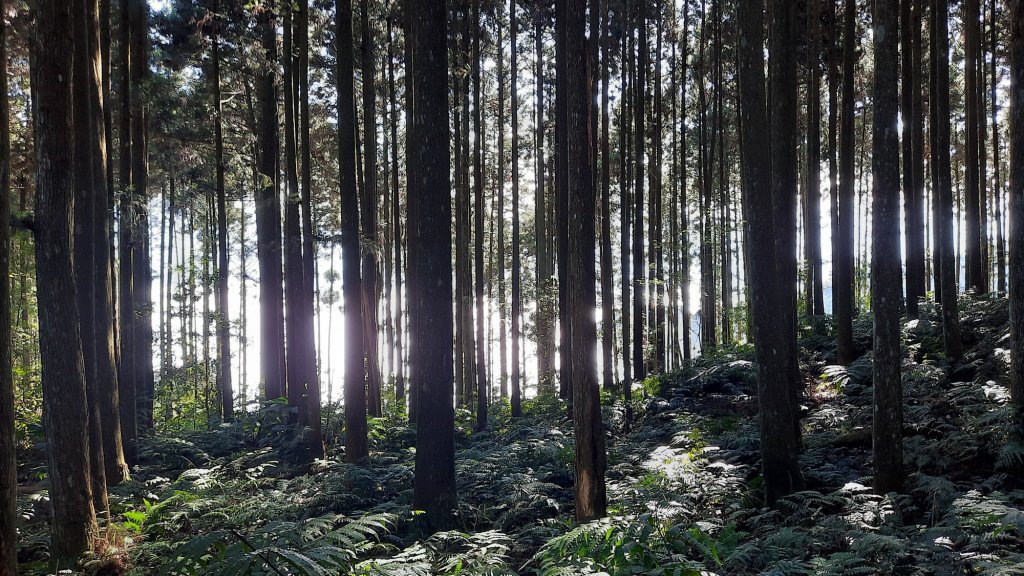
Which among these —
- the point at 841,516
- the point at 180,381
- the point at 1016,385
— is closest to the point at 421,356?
the point at 841,516

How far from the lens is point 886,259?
612 centimetres

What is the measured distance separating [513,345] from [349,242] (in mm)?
6660

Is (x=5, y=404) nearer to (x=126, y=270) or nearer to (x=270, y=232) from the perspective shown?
(x=126, y=270)

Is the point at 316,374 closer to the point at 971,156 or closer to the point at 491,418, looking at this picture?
the point at 491,418

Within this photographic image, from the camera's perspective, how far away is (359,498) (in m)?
8.70

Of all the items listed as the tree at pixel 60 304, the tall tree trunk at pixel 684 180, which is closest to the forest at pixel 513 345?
the tree at pixel 60 304

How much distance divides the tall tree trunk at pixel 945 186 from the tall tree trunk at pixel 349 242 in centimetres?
1052

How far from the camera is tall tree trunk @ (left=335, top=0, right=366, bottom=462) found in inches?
433

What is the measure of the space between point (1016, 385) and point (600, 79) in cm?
1144

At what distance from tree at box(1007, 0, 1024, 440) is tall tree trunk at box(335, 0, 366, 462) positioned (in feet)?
31.8

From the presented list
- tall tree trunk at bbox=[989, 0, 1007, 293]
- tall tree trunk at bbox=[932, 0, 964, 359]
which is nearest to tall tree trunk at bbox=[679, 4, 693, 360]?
tall tree trunk at bbox=[932, 0, 964, 359]

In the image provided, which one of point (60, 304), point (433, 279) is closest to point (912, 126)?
point (433, 279)

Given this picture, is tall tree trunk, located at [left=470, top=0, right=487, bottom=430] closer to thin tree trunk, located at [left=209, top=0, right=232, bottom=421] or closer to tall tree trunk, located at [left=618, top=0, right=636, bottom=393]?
tall tree trunk, located at [left=618, top=0, right=636, bottom=393]

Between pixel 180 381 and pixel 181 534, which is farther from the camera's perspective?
pixel 180 381
